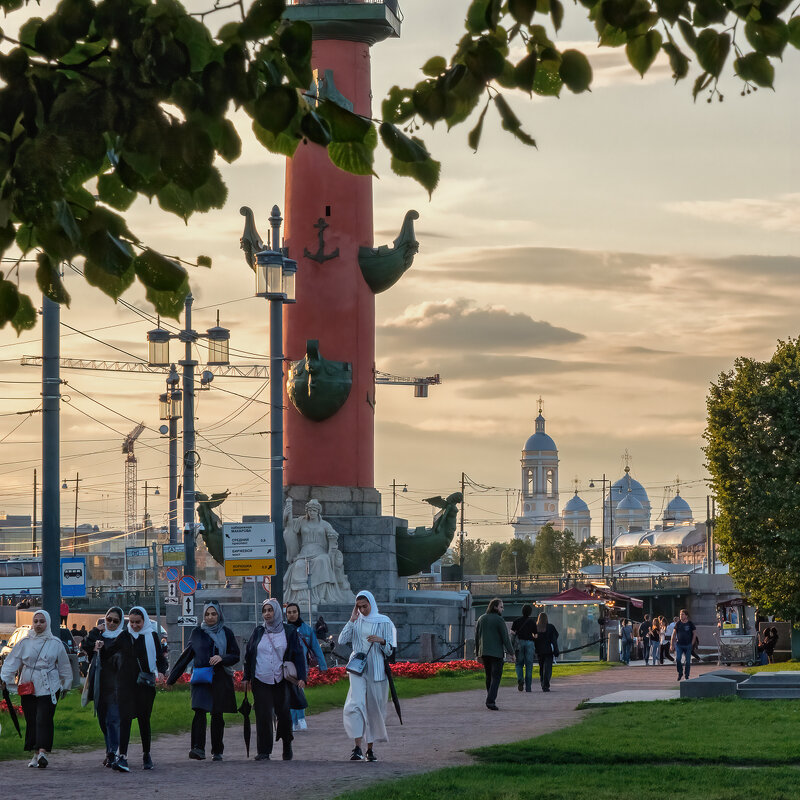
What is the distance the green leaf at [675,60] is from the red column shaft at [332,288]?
3133 cm

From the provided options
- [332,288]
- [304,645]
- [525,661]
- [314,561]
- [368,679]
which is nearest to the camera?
[368,679]

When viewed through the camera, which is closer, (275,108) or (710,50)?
(275,108)

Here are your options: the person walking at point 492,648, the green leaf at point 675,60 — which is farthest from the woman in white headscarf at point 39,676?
the green leaf at point 675,60

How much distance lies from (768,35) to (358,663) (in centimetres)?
1171

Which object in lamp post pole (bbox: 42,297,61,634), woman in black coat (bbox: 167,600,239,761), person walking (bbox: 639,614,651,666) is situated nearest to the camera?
woman in black coat (bbox: 167,600,239,761)

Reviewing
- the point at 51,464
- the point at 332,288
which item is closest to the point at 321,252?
the point at 332,288

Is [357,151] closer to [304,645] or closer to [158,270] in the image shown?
[158,270]

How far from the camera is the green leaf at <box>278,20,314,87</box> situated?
558cm

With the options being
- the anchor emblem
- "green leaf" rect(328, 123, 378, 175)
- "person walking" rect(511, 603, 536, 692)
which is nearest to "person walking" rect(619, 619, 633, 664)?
"person walking" rect(511, 603, 536, 692)

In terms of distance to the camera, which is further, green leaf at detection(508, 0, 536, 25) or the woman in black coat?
the woman in black coat

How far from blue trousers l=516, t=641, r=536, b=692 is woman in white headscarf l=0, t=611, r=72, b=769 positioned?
561 inches

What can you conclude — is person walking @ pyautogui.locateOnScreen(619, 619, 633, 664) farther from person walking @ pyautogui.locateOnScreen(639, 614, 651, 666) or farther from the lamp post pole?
the lamp post pole

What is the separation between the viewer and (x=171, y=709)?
23.1 metres

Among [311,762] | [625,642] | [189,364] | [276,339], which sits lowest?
[311,762]
